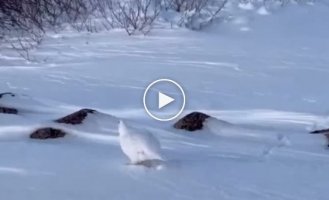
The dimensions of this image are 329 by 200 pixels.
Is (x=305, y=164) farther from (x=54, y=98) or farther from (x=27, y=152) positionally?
(x=54, y=98)

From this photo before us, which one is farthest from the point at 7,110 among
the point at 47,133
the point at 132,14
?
the point at 132,14

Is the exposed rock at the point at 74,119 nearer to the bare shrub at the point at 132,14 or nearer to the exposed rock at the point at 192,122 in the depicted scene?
the exposed rock at the point at 192,122

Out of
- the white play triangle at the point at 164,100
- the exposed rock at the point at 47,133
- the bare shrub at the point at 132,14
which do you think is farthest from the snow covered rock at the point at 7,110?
the bare shrub at the point at 132,14

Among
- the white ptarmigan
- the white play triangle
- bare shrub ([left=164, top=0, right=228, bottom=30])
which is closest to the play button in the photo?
the white play triangle

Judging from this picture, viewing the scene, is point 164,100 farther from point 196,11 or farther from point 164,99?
point 196,11

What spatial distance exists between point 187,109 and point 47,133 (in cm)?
181

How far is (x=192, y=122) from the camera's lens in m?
5.38

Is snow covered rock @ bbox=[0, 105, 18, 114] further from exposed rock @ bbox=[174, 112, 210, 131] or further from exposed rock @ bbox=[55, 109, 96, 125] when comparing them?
exposed rock @ bbox=[174, 112, 210, 131]

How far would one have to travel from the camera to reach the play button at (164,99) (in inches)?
245

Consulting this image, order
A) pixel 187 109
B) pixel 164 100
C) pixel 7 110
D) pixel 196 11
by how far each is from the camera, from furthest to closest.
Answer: pixel 196 11 < pixel 164 100 < pixel 187 109 < pixel 7 110

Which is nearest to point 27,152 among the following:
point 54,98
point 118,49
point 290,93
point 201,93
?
point 54,98

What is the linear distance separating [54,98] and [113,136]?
1.84 m

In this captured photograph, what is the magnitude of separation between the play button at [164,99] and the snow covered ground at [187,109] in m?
0.10

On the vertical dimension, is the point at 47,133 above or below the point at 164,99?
above
